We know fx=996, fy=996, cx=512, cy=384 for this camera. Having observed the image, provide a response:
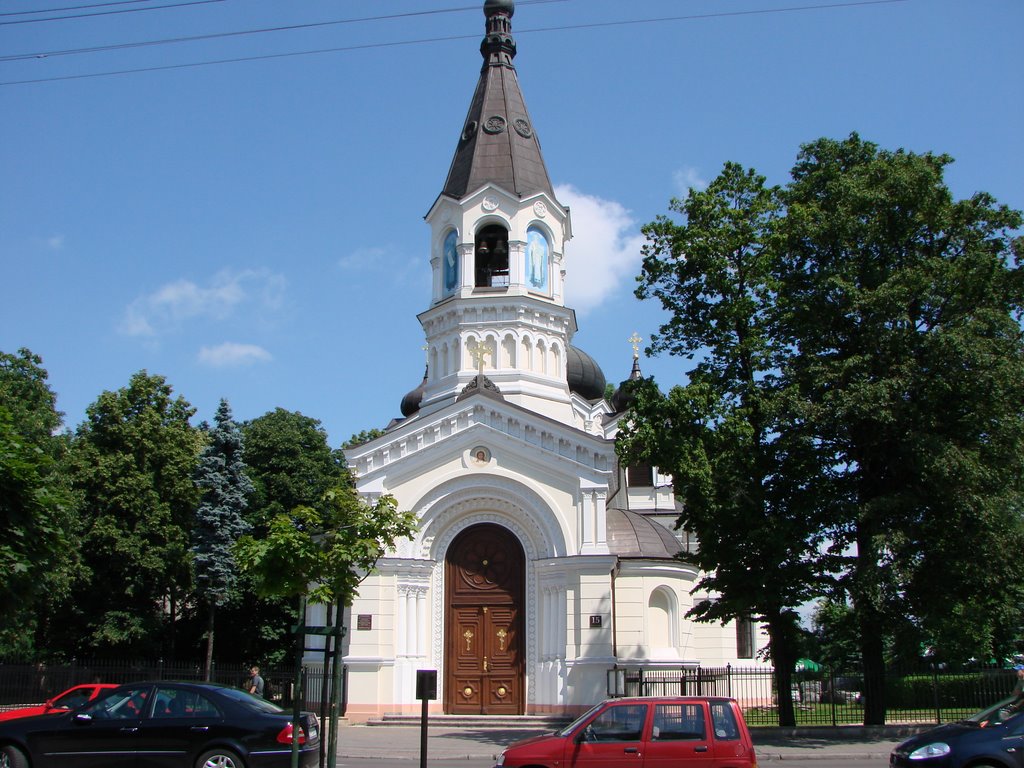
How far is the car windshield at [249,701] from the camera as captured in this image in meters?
13.6

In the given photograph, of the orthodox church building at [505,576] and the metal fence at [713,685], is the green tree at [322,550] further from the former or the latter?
the orthodox church building at [505,576]

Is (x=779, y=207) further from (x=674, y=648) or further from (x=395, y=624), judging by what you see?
(x=395, y=624)

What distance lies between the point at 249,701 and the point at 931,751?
9.26 metres

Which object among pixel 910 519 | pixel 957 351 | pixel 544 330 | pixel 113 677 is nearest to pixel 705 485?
pixel 910 519

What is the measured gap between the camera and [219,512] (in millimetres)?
35250

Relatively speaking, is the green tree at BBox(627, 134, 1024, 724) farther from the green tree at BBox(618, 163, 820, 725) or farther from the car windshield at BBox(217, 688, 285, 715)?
the car windshield at BBox(217, 688, 285, 715)

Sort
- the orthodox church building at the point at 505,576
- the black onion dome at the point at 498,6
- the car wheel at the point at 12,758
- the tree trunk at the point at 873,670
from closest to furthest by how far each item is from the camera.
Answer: the car wheel at the point at 12,758, the tree trunk at the point at 873,670, the orthodox church building at the point at 505,576, the black onion dome at the point at 498,6

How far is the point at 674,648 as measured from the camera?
2939cm

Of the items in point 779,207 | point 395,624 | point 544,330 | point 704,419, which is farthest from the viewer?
point 544,330

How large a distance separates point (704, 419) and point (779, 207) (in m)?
5.99

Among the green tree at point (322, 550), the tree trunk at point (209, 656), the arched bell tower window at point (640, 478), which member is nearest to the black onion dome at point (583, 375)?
the arched bell tower window at point (640, 478)

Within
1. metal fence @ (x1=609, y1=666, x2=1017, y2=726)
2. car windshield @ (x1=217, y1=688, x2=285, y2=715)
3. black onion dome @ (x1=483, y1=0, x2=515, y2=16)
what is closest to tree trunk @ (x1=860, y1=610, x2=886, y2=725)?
metal fence @ (x1=609, y1=666, x2=1017, y2=726)

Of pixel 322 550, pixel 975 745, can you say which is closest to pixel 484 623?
pixel 322 550

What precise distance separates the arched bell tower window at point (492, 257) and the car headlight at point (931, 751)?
2367cm
